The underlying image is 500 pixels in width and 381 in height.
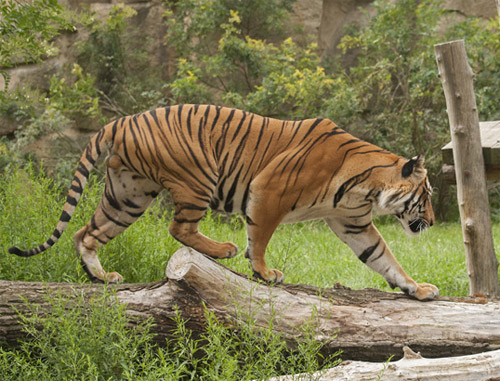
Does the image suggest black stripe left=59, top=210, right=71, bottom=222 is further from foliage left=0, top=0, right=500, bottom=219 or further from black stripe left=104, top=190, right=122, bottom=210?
foliage left=0, top=0, right=500, bottom=219

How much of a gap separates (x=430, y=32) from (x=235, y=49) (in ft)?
11.8

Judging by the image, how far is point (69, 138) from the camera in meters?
10.8

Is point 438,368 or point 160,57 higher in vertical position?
point 160,57

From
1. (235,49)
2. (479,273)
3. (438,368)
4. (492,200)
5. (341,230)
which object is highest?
(235,49)

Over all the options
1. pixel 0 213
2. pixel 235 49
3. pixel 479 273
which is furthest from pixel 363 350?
pixel 235 49

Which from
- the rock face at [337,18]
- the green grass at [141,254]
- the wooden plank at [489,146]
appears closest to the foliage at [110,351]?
the green grass at [141,254]

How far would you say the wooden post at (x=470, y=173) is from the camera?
15.3 feet

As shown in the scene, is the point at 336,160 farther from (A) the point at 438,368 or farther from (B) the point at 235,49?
(B) the point at 235,49

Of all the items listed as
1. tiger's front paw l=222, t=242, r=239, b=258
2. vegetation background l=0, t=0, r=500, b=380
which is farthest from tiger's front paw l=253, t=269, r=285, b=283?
vegetation background l=0, t=0, r=500, b=380

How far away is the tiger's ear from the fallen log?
0.85 metres

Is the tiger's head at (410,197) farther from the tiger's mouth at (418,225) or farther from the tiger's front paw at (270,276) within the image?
the tiger's front paw at (270,276)

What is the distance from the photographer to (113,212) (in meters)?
4.08

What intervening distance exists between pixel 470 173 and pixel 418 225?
911 mm

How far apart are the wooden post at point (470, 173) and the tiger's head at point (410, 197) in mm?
788
